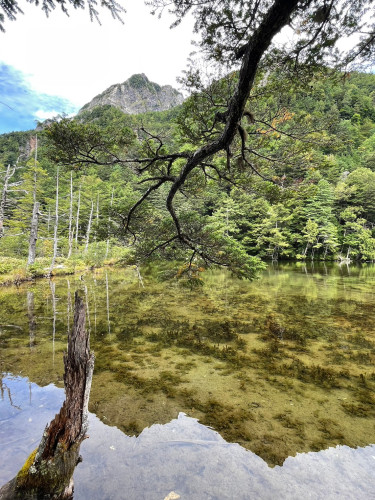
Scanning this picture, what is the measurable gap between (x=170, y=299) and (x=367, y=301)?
325 inches

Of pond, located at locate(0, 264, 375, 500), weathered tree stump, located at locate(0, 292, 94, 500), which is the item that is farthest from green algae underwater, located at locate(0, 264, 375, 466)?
weathered tree stump, located at locate(0, 292, 94, 500)

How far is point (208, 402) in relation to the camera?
3717 mm

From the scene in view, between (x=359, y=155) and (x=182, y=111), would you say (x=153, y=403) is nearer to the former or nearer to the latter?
(x=182, y=111)

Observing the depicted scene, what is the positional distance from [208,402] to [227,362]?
1.37 metres

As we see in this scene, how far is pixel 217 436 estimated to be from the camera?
10.00ft

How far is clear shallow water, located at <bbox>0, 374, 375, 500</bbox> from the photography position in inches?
90.7

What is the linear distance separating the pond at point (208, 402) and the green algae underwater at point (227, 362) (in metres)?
0.02

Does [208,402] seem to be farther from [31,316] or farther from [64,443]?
[31,316]

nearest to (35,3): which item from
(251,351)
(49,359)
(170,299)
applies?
(49,359)

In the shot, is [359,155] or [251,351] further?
[359,155]

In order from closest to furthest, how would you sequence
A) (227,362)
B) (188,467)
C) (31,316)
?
1. (188,467)
2. (227,362)
3. (31,316)

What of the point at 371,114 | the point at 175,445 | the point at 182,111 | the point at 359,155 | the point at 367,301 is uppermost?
the point at 371,114

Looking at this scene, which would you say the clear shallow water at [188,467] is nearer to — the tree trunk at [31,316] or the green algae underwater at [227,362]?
the green algae underwater at [227,362]

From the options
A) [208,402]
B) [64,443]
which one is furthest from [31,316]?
[64,443]
